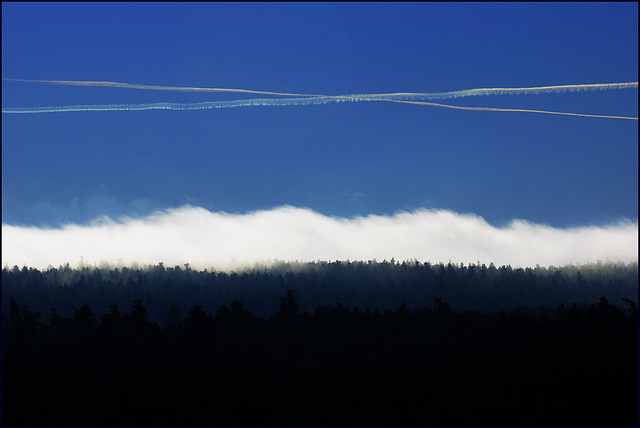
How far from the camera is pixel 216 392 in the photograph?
136m

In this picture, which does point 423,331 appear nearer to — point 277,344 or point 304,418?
point 277,344

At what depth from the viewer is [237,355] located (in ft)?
524

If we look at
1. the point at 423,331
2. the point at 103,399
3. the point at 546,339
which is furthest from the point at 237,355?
the point at 546,339

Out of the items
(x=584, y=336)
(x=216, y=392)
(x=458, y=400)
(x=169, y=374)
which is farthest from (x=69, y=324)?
(x=584, y=336)

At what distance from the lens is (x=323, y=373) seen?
14788 cm

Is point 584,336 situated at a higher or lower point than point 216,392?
higher

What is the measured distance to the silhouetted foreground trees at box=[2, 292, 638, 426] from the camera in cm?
12288

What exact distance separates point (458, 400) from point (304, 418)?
28.4 metres

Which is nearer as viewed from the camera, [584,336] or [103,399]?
[103,399]

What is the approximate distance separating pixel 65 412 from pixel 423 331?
9776cm

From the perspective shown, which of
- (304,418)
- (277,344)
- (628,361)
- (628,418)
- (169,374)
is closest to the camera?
(628,418)

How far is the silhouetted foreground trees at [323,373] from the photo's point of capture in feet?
403

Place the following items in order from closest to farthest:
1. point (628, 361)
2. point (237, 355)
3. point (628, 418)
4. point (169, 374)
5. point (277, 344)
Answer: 1. point (628, 418)
2. point (628, 361)
3. point (169, 374)
4. point (237, 355)
5. point (277, 344)

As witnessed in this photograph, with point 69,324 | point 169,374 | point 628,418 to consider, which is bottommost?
point 628,418
